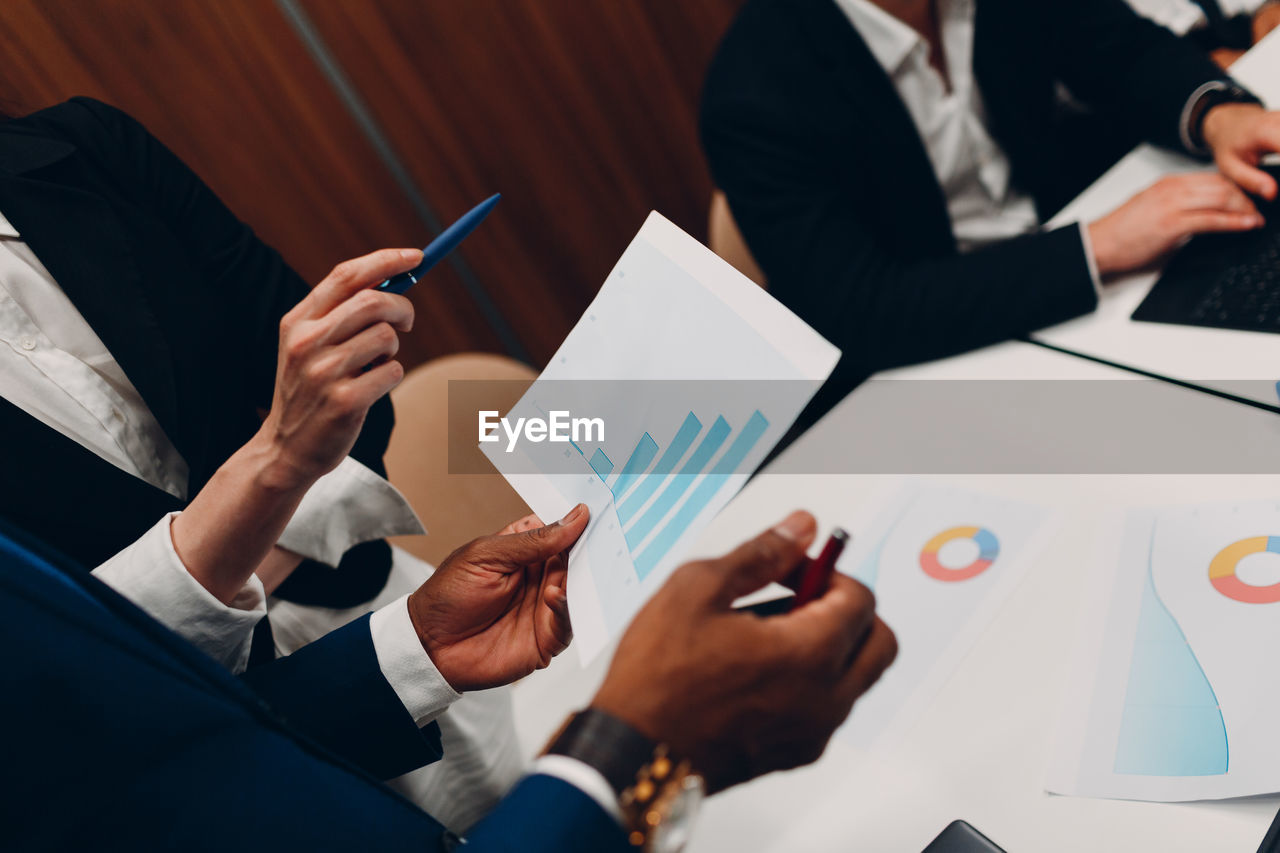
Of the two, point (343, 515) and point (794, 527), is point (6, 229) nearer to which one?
point (343, 515)

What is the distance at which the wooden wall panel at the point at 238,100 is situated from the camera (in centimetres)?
160

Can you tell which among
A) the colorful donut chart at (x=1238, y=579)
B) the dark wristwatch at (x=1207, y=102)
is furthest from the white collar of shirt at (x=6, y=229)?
the dark wristwatch at (x=1207, y=102)

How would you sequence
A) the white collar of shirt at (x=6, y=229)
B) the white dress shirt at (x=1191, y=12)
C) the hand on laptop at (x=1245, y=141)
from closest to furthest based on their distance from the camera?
the white collar of shirt at (x=6, y=229)
the hand on laptop at (x=1245, y=141)
the white dress shirt at (x=1191, y=12)

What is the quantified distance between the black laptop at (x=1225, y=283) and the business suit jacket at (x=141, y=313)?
0.95 meters

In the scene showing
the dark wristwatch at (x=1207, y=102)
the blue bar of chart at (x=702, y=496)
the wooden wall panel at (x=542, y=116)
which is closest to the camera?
the blue bar of chart at (x=702, y=496)

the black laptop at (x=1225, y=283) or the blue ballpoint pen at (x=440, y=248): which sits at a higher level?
the blue ballpoint pen at (x=440, y=248)

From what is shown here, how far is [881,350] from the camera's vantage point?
1.14 m

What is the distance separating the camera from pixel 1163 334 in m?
0.95

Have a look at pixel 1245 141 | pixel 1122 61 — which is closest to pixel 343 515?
pixel 1245 141

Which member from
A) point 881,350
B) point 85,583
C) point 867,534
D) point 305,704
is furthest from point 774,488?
point 85,583

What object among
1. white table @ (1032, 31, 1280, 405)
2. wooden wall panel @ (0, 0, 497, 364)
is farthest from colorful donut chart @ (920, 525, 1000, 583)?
wooden wall panel @ (0, 0, 497, 364)

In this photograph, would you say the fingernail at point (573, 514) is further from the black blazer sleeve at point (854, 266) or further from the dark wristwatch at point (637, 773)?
the black blazer sleeve at point (854, 266)

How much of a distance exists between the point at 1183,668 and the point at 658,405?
1.56ft

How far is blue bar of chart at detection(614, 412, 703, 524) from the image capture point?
588 millimetres
